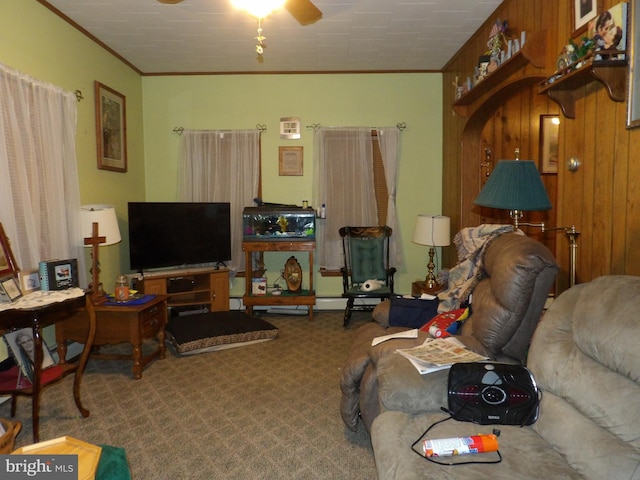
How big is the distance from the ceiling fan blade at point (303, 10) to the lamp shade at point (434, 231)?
7.58 feet

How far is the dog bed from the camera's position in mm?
3693

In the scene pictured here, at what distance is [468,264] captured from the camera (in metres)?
2.80

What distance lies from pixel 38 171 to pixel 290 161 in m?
2.62

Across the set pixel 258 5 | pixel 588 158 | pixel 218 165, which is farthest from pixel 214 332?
pixel 588 158

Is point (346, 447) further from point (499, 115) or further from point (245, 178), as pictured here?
point (499, 115)

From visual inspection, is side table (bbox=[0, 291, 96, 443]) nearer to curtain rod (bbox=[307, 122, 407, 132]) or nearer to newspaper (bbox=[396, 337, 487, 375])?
newspaper (bbox=[396, 337, 487, 375])

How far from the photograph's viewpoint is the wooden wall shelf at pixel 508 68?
2619 millimetres

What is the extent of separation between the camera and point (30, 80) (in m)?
3.04

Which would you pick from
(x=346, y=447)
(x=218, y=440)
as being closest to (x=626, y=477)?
(x=346, y=447)

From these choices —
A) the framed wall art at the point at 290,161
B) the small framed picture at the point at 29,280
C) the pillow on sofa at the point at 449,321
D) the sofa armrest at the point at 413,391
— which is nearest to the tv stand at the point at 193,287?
the framed wall art at the point at 290,161

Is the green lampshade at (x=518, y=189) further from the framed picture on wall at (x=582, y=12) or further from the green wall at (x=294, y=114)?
the green wall at (x=294, y=114)

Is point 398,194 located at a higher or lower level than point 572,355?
higher

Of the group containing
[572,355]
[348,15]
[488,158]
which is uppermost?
[348,15]

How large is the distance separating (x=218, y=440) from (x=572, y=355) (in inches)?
70.0
